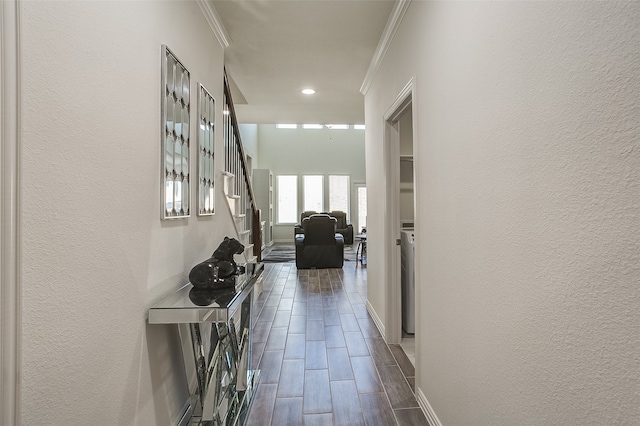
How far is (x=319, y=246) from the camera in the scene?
21.9 ft

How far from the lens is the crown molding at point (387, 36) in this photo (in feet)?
7.49

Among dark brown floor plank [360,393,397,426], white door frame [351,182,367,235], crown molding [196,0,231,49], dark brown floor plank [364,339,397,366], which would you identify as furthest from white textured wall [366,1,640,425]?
white door frame [351,182,367,235]

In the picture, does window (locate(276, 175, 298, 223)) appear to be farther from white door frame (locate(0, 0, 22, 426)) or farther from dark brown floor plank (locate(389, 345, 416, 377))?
white door frame (locate(0, 0, 22, 426))

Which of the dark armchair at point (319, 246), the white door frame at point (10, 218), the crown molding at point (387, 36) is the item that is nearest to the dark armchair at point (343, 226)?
the dark armchair at point (319, 246)

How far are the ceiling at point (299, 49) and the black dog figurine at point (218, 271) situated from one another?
171 cm

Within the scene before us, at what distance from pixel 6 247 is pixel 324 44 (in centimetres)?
282

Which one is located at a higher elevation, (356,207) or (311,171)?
(311,171)

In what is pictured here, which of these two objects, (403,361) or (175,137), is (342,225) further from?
(175,137)

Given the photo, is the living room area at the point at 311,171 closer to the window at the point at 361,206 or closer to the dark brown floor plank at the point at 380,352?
the window at the point at 361,206

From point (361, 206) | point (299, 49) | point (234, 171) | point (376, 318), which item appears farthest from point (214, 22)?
point (361, 206)

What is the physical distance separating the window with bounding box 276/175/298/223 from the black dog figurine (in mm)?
9568

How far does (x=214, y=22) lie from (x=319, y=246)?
4.68m

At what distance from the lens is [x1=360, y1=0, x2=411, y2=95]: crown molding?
89.9 inches

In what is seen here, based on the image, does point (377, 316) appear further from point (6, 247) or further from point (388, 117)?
point (6, 247)
